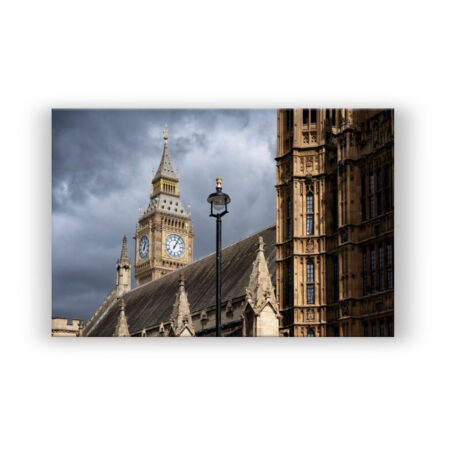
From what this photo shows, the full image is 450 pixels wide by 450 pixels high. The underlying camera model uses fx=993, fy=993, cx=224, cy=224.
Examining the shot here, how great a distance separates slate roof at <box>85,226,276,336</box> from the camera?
1223 cm

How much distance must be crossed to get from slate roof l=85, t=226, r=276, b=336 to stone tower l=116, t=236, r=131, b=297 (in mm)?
144

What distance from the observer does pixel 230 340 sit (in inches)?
433

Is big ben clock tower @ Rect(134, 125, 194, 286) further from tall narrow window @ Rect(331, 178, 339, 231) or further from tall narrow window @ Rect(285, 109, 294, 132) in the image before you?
tall narrow window @ Rect(331, 178, 339, 231)

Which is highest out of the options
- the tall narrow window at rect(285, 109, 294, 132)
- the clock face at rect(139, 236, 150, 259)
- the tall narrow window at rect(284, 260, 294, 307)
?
the tall narrow window at rect(285, 109, 294, 132)

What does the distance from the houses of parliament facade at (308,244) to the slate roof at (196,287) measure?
0.04 meters

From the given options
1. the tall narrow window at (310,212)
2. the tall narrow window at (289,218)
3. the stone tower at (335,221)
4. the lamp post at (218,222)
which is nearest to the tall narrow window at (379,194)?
the stone tower at (335,221)

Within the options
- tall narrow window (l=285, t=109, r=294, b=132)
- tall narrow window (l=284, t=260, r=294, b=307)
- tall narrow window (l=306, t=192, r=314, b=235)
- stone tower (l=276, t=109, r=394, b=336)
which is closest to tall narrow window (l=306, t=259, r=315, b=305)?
stone tower (l=276, t=109, r=394, b=336)

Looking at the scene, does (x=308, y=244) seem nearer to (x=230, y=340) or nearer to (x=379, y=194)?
(x=379, y=194)

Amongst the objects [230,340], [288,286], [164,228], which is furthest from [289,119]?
[230,340]
